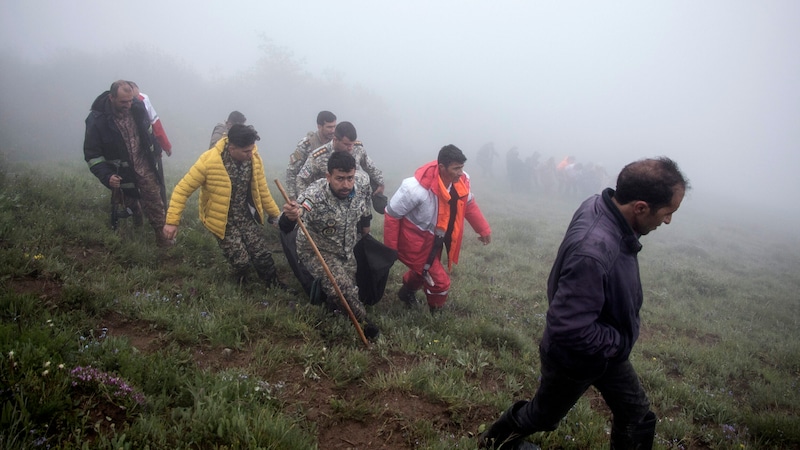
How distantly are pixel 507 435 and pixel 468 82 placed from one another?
9020 cm

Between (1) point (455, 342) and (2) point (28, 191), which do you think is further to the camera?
(2) point (28, 191)

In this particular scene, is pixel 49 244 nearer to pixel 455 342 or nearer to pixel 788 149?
pixel 455 342

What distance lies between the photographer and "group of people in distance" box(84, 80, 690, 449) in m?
2.18

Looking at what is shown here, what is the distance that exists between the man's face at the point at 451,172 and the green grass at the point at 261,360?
1681 millimetres

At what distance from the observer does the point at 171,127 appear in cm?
2559

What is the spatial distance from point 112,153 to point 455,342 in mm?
5002

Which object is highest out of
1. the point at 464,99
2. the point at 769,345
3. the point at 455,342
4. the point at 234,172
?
the point at 464,99

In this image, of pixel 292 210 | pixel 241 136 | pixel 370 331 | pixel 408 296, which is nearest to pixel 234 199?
pixel 241 136

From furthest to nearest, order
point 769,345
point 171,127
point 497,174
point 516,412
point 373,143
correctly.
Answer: point 373,143 → point 497,174 → point 171,127 → point 769,345 → point 516,412

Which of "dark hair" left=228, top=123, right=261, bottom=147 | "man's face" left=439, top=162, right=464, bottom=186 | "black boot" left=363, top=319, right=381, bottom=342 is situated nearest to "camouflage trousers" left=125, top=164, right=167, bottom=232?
"dark hair" left=228, top=123, right=261, bottom=147

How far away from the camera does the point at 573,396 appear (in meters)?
2.45

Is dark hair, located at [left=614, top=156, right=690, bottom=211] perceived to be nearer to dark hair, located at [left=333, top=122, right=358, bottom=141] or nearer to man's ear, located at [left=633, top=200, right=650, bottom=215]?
man's ear, located at [left=633, top=200, right=650, bottom=215]

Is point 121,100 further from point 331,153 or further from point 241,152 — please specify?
point 331,153

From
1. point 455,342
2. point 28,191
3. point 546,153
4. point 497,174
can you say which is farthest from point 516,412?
point 546,153
